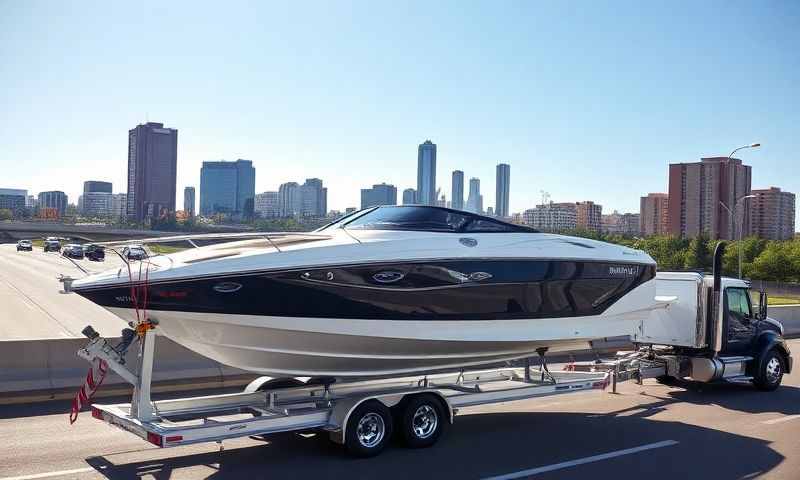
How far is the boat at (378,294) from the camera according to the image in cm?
791

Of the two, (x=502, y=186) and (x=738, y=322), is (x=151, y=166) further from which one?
(x=738, y=322)

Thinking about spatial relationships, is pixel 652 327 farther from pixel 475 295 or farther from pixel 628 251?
pixel 475 295

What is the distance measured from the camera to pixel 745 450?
30.5 ft

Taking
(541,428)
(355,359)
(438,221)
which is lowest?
(541,428)

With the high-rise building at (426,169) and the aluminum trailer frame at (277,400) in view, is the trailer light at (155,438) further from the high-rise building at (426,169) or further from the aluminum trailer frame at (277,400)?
the high-rise building at (426,169)

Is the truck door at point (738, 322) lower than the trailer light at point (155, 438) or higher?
higher

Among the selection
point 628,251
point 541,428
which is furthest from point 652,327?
point 541,428

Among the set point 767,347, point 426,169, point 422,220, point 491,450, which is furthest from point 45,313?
point 426,169

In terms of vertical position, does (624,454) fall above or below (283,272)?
below

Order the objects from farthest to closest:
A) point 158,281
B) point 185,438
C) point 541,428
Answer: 1. point 541,428
2. point 158,281
3. point 185,438

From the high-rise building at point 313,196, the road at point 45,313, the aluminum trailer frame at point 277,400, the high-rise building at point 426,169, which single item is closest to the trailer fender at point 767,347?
the aluminum trailer frame at point 277,400

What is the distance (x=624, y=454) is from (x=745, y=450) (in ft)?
5.27

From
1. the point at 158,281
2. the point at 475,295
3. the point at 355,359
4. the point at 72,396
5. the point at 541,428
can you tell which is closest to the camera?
the point at 158,281

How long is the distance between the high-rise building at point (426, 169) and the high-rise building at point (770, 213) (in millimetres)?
59489
